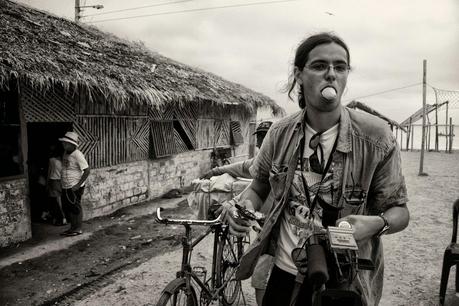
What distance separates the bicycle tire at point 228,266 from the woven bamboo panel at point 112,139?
15.6ft

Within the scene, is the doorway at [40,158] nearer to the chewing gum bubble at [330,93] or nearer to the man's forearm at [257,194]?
the man's forearm at [257,194]

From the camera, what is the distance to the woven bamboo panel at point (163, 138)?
9.59 metres

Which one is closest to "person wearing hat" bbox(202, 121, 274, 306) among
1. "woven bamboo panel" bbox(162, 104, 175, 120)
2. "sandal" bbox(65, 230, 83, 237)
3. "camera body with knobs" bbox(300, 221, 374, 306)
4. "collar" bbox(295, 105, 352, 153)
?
"collar" bbox(295, 105, 352, 153)

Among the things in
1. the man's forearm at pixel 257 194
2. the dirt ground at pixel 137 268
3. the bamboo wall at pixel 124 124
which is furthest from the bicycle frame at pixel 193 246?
the bamboo wall at pixel 124 124

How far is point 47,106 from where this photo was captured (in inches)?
254

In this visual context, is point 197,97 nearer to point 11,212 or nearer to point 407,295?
point 11,212

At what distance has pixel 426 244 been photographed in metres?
6.16

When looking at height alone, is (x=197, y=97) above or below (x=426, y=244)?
above

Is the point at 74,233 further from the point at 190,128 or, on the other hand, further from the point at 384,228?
the point at 384,228

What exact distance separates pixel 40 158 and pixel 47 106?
2.16m

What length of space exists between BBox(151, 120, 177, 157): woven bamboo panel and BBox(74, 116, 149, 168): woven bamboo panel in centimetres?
26

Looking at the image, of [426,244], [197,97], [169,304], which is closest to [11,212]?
[169,304]

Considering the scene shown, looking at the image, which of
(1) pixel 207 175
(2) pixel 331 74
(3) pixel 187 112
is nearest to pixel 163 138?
(3) pixel 187 112

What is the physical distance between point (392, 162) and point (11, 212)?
6.03 metres
